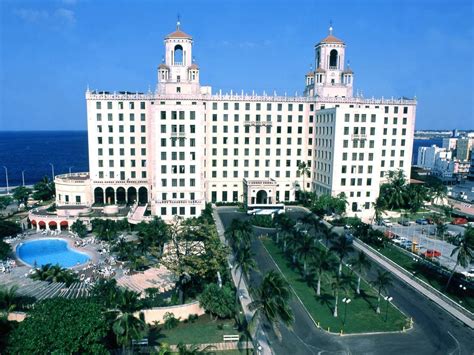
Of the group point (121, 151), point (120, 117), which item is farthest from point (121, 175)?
point (120, 117)

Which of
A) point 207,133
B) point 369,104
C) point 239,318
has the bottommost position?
point 239,318

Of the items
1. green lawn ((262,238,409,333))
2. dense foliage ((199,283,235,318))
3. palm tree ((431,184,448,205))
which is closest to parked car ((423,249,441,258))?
green lawn ((262,238,409,333))

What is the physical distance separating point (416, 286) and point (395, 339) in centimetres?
1563

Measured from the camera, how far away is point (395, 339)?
4184 centimetres

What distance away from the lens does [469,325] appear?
44344 mm

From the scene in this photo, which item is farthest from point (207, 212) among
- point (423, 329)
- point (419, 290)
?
point (423, 329)

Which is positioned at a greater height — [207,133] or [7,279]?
[207,133]

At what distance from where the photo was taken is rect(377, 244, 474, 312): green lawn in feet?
165

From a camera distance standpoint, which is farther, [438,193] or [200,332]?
[438,193]

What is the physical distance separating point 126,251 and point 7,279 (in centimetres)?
1681

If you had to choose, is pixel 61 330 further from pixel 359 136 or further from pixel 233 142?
pixel 359 136

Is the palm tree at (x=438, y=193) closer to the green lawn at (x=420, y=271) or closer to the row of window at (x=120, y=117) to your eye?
the green lawn at (x=420, y=271)

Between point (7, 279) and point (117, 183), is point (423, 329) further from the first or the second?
point (117, 183)

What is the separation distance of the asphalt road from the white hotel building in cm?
4812
